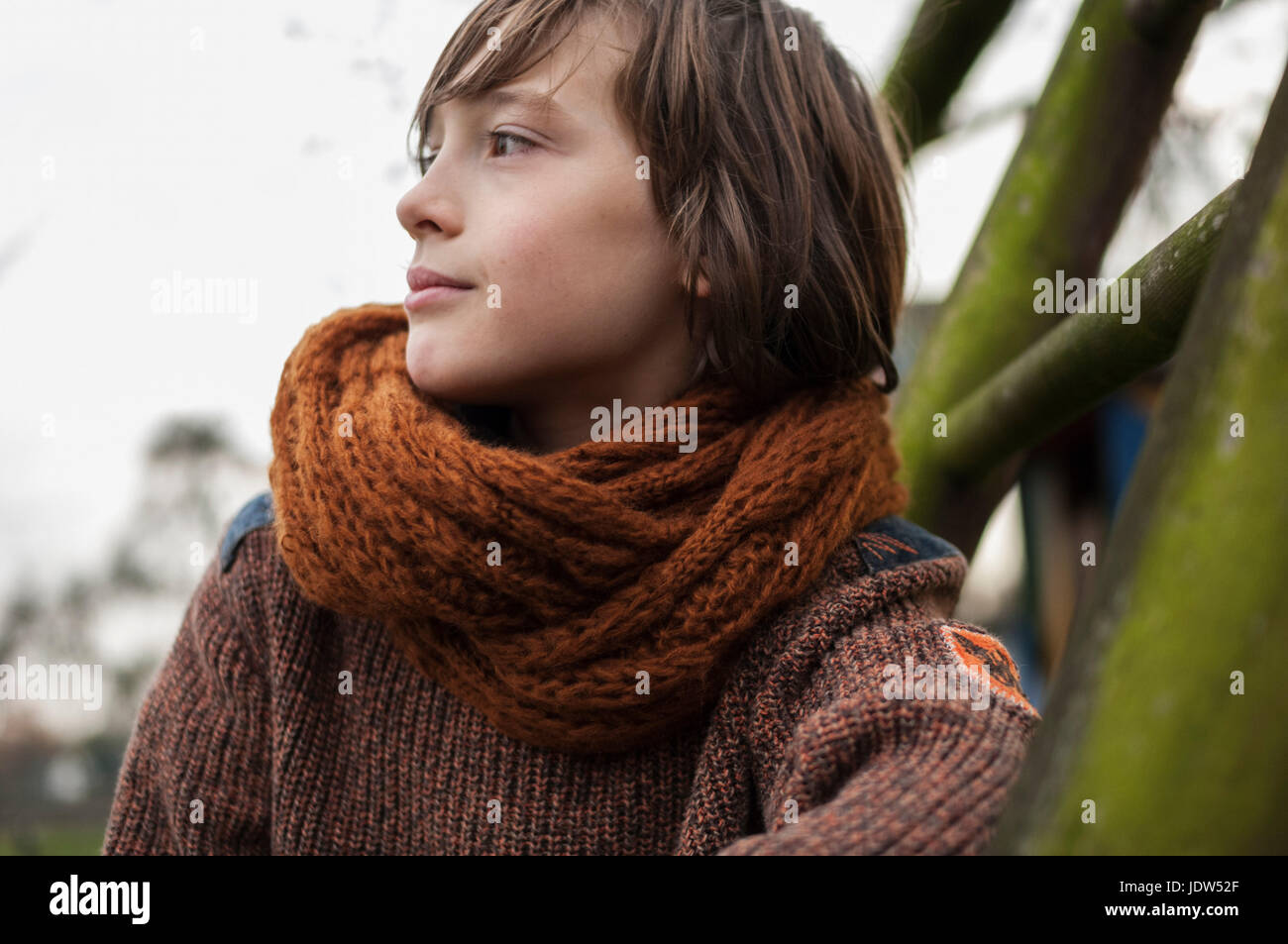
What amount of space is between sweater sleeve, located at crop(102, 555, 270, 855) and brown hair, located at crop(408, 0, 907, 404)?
0.69 m

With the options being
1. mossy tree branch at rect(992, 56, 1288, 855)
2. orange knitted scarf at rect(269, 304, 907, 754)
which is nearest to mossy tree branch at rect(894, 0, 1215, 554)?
orange knitted scarf at rect(269, 304, 907, 754)

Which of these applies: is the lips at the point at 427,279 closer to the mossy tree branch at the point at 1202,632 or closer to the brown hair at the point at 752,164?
the brown hair at the point at 752,164

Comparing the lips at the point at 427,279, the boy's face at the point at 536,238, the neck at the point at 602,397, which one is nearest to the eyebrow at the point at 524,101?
the boy's face at the point at 536,238

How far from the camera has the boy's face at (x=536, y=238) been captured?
4.20 ft

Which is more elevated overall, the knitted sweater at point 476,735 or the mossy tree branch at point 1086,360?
the mossy tree branch at point 1086,360

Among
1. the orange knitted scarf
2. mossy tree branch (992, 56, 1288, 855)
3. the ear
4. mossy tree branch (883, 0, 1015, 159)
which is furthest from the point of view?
mossy tree branch (883, 0, 1015, 159)

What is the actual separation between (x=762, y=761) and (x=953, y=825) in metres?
0.39

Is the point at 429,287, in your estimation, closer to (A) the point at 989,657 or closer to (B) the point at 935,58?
(A) the point at 989,657

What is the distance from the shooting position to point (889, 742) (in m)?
0.92

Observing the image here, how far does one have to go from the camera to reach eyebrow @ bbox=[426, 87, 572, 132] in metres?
1.31

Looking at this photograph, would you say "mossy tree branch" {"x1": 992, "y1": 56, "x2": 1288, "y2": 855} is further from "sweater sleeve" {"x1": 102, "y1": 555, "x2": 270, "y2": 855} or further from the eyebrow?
"sweater sleeve" {"x1": 102, "y1": 555, "x2": 270, "y2": 855}

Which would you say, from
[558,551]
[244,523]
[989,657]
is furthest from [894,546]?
[244,523]

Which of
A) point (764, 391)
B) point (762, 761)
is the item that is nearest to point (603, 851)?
point (762, 761)

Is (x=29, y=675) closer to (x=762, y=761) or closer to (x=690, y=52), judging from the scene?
(x=762, y=761)
